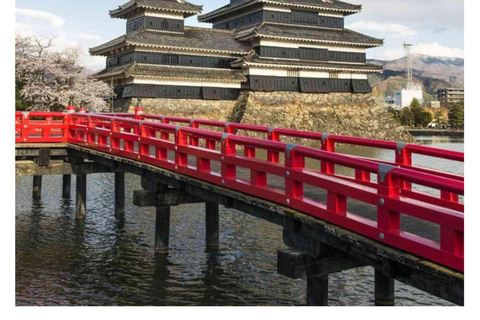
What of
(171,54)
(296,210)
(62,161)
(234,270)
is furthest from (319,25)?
(296,210)

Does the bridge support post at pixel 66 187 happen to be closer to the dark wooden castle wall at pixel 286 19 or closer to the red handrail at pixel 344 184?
the red handrail at pixel 344 184

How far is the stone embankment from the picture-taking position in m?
50.0

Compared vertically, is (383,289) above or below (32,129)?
below

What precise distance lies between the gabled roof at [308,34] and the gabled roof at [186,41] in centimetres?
152

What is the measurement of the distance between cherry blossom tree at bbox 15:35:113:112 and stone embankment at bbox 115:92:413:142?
143 inches

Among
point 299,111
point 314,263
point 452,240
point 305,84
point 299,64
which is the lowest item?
point 314,263

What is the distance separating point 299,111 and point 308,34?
7391 millimetres

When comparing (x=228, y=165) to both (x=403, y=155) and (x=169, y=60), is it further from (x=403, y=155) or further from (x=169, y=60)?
(x=169, y=60)

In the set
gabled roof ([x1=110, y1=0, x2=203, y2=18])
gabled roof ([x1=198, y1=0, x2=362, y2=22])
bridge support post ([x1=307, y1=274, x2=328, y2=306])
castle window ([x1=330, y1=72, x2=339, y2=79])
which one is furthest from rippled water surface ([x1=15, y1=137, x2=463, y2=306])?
castle window ([x1=330, y1=72, x2=339, y2=79])

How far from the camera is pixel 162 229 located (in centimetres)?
1520

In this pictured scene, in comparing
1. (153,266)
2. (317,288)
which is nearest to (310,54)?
(153,266)

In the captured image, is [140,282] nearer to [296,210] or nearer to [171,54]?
[296,210]

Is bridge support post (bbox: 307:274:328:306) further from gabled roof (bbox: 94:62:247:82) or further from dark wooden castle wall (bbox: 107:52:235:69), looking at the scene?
dark wooden castle wall (bbox: 107:52:235:69)

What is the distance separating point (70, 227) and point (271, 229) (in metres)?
6.73
